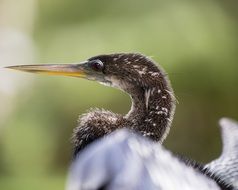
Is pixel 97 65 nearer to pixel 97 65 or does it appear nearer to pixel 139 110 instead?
pixel 97 65

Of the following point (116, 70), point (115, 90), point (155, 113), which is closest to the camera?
point (155, 113)

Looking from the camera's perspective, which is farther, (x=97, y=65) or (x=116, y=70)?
(x=97, y=65)

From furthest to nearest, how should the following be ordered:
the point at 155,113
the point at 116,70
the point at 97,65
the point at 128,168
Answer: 1. the point at 97,65
2. the point at 116,70
3. the point at 155,113
4. the point at 128,168

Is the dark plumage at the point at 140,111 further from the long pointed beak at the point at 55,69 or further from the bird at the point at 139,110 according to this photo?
the long pointed beak at the point at 55,69

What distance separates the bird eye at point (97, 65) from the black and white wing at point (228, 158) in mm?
547

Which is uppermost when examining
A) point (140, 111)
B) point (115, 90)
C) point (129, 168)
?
point (129, 168)

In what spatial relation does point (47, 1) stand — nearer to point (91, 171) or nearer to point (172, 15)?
point (172, 15)

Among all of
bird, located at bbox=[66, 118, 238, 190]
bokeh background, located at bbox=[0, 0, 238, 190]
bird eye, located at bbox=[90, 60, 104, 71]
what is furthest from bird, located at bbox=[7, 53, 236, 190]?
bokeh background, located at bbox=[0, 0, 238, 190]

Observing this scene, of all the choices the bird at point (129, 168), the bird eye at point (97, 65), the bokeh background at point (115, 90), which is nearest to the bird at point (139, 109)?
the bird eye at point (97, 65)

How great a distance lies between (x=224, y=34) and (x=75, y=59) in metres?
1.49

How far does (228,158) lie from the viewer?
349cm

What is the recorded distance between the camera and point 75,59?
8.44 meters

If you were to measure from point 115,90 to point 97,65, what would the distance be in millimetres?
4848

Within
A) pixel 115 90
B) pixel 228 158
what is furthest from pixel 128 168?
pixel 115 90
